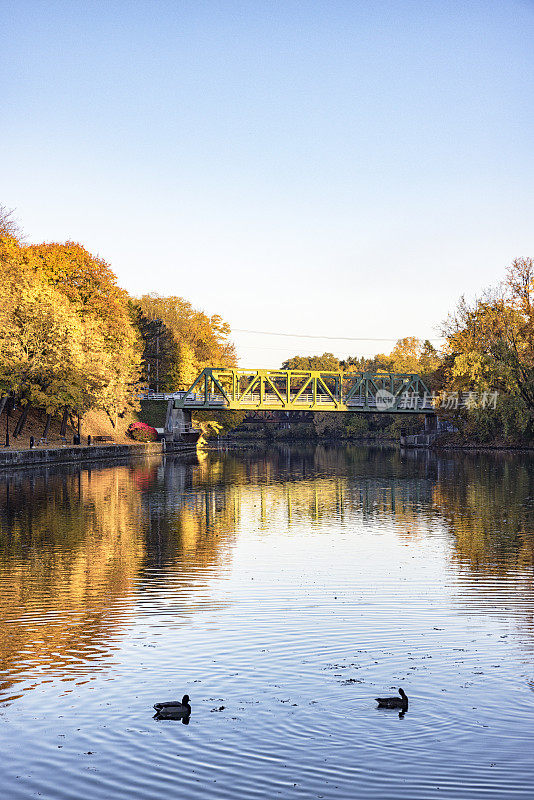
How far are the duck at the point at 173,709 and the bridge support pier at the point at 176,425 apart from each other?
10006cm

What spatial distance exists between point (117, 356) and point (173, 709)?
81065 millimetres

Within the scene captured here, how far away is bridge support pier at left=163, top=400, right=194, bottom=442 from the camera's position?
112 metres

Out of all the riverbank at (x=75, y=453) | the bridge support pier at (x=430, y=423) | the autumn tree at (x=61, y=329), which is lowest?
the riverbank at (x=75, y=453)

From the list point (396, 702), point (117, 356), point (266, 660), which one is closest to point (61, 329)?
point (117, 356)

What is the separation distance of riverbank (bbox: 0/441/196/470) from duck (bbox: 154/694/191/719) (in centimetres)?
4719

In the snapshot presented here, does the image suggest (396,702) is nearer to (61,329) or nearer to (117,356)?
(61,329)

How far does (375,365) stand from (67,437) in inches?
3554

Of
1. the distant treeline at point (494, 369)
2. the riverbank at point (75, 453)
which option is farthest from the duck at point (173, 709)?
the distant treeline at point (494, 369)

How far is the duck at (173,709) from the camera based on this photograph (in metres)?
10.0

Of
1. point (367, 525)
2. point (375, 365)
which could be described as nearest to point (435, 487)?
point (367, 525)

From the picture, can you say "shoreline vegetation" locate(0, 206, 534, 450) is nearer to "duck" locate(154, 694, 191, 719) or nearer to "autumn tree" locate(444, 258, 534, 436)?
"autumn tree" locate(444, 258, 534, 436)

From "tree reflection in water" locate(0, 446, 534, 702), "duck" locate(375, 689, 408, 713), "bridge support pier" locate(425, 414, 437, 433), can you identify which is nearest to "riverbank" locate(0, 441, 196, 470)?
"tree reflection in water" locate(0, 446, 534, 702)

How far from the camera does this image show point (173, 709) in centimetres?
1002

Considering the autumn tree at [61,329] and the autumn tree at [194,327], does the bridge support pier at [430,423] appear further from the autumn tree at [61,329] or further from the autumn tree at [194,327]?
the autumn tree at [61,329]
